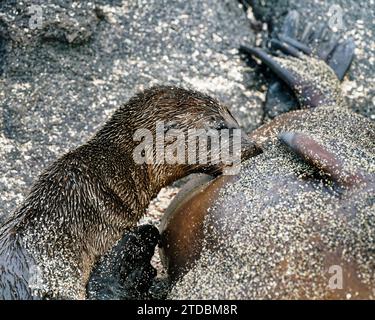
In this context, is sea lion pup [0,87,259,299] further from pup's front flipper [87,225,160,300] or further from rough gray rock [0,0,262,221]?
rough gray rock [0,0,262,221]

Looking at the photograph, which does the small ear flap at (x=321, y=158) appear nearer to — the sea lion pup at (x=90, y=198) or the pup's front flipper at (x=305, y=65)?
the sea lion pup at (x=90, y=198)

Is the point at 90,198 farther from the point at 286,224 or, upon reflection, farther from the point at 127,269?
the point at 286,224

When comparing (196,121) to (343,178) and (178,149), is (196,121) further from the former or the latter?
(343,178)

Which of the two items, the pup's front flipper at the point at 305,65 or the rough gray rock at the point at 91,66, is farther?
the pup's front flipper at the point at 305,65

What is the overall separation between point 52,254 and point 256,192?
115 centimetres

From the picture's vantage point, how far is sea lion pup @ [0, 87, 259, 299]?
3773mm

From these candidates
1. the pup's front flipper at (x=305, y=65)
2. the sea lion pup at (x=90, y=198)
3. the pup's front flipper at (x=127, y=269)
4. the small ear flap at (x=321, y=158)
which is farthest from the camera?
the pup's front flipper at (x=305, y=65)

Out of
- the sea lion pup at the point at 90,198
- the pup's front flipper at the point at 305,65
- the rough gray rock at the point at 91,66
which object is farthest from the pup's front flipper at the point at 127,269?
the pup's front flipper at the point at 305,65

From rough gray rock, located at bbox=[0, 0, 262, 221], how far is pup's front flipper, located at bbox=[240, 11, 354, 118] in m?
0.19

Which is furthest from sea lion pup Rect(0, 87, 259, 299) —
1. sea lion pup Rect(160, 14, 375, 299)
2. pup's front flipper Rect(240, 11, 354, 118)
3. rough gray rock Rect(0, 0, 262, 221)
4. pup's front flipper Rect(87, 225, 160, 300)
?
pup's front flipper Rect(240, 11, 354, 118)

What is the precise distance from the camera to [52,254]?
389 cm

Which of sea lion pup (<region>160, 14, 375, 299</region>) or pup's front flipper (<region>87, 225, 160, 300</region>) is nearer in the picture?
sea lion pup (<region>160, 14, 375, 299</region>)

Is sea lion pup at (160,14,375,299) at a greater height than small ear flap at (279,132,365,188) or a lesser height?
lesser

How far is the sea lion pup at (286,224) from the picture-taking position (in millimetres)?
3656
